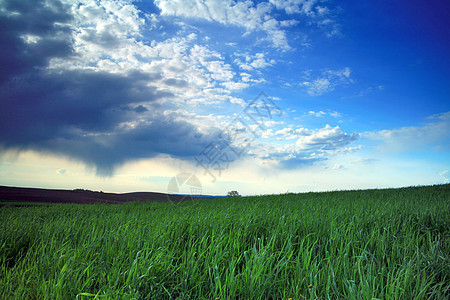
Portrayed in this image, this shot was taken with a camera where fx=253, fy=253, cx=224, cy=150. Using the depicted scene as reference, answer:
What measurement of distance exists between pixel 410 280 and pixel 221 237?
1.94 m

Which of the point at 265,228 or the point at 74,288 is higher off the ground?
the point at 265,228

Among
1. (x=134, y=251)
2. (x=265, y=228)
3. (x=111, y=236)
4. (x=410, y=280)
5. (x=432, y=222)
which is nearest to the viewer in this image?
(x=410, y=280)

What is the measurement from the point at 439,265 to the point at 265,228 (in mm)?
2099

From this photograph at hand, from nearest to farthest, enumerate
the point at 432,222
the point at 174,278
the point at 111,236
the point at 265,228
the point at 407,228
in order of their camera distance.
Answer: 1. the point at 174,278
2. the point at 111,236
3. the point at 265,228
4. the point at 407,228
5. the point at 432,222

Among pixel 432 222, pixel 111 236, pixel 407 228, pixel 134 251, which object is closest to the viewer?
pixel 134 251

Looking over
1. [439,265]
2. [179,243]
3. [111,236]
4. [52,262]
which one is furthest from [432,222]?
[52,262]

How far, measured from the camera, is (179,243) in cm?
336

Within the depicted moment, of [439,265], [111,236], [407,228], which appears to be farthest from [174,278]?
[407,228]

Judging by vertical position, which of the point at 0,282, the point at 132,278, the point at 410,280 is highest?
the point at 410,280

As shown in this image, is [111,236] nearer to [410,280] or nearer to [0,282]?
[0,282]

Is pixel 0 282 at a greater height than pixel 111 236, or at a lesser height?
lesser

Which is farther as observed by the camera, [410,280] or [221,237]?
[221,237]

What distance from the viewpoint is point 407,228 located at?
4.26 m

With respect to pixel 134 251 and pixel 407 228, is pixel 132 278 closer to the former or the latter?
pixel 134 251
